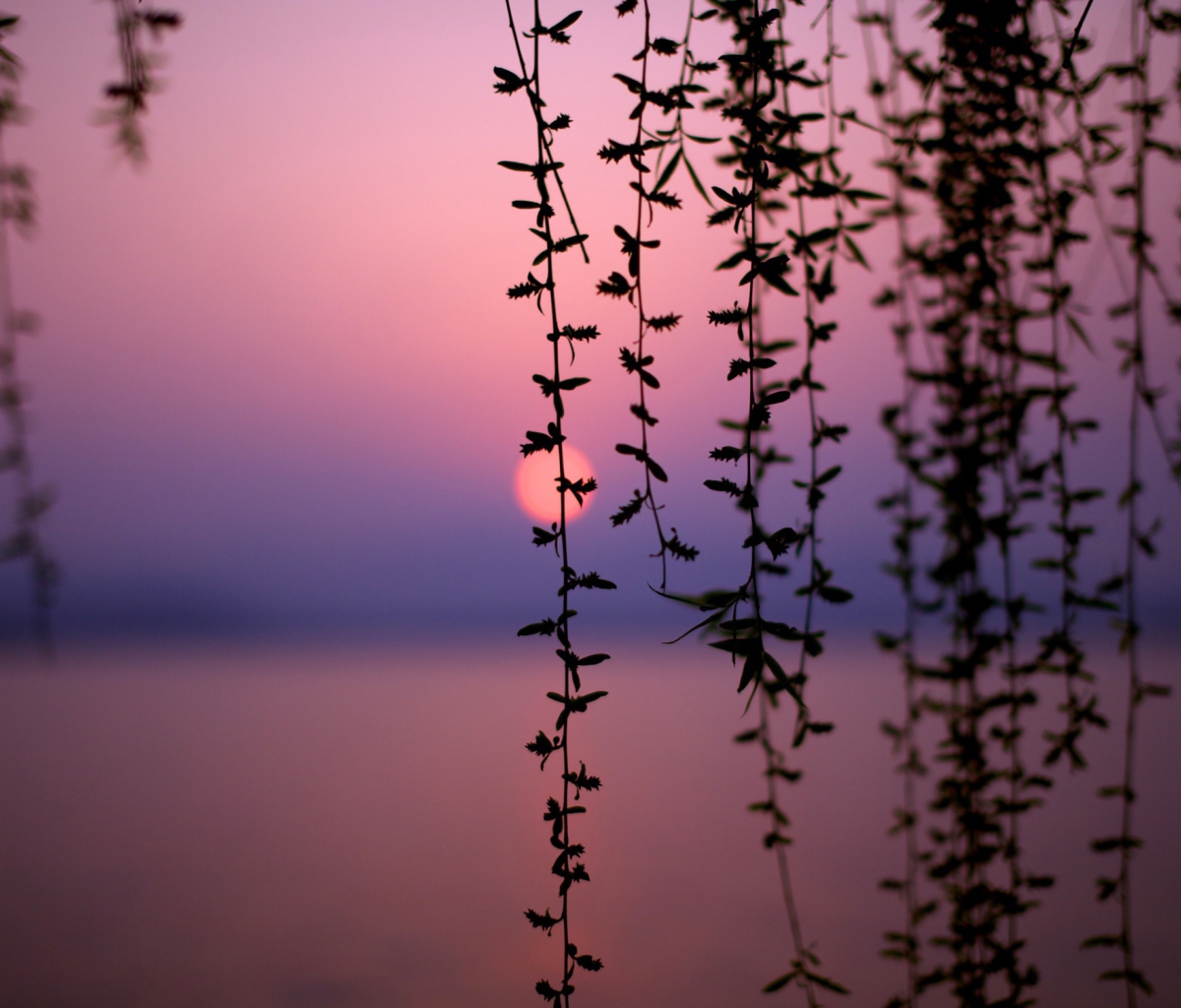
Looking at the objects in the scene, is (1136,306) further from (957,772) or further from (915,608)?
(957,772)

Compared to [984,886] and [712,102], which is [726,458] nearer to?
[712,102]

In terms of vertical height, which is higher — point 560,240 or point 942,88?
point 942,88

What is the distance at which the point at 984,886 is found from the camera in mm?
1113

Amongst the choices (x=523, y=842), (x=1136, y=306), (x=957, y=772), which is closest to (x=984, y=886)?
(x=957, y=772)

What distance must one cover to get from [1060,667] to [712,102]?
785 mm

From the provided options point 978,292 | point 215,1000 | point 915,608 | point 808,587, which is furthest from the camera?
point 215,1000

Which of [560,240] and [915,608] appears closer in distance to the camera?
[560,240]

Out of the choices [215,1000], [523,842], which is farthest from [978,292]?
[523,842]

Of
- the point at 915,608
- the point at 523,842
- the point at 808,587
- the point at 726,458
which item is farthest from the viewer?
the point at 523,842

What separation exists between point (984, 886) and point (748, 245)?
0.86 metres

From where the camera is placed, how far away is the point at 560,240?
2.35ft

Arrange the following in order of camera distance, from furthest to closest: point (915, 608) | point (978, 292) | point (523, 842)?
point (523, 842), point (915, 608), point (978, 292)

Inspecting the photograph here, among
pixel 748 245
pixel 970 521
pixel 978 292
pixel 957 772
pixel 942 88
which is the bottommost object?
pixel 957 772

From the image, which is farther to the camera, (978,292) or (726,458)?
(978,292)
